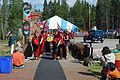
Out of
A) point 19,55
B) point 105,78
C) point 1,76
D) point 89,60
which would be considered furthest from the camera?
point 89,60

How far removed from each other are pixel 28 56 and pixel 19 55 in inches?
177

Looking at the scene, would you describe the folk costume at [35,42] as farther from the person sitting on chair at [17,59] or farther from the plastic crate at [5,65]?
the plastic crate at [5,65]

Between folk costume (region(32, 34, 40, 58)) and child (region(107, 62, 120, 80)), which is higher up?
folk costume (region(32, 34, 40, 58))

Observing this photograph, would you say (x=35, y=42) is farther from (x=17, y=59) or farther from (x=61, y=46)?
(x=17, y=59)

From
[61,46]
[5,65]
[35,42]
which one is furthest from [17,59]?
[61,46]

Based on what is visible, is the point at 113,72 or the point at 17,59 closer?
the point at 113,72

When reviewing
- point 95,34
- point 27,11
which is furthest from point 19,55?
point 95,34

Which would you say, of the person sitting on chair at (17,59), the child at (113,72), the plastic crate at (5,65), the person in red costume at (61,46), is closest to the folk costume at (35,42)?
the person in red costume at (61,46)

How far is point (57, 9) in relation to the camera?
412 feet

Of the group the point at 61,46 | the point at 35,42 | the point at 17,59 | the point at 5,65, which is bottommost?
the point at 5,65

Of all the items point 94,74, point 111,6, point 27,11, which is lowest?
point 94,74

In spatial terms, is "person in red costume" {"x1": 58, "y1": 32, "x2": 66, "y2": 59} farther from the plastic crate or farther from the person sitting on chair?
the plastic crate

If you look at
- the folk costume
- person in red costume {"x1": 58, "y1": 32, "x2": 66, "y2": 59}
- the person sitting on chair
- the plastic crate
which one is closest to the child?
the plastic crate

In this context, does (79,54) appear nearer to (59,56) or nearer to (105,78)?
(59,56)
